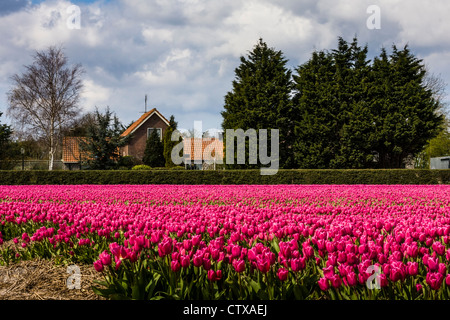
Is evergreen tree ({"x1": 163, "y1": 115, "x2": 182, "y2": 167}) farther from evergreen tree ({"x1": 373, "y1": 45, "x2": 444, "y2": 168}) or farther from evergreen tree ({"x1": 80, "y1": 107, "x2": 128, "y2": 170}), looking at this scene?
evergreen tree ({"x1": 373, "y1": 45, "x2": 444, "y2": 168})

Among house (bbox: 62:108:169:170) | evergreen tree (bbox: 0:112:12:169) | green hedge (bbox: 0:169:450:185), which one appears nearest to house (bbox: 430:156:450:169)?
green hedge (bbox: 0:169:450:185)

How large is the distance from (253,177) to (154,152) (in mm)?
17625

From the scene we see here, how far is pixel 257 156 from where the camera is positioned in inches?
980

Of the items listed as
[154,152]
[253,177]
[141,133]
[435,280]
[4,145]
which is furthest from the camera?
[141,133]

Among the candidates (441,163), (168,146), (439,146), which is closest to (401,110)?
(441,163)

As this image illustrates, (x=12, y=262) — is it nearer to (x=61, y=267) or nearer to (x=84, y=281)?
(x=61, y=267)

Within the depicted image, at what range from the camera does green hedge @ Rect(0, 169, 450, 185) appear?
19344 mm

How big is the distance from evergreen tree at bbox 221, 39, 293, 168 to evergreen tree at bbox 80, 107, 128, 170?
835cm

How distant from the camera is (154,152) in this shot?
1374 inches

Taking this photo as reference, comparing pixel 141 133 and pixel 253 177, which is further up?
pixel 141 133
